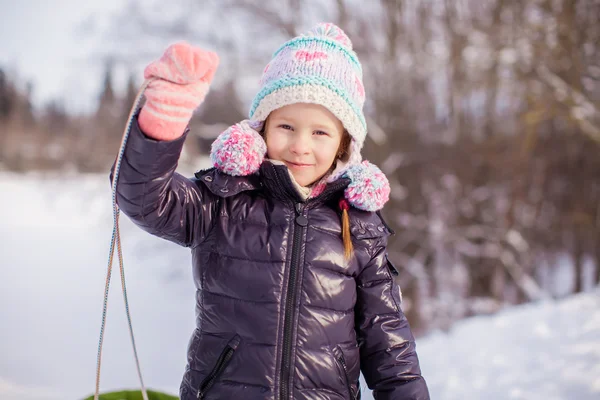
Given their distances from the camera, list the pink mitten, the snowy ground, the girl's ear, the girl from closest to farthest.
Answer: the pink mitten → the girl → the girl's ear → the snowy ground

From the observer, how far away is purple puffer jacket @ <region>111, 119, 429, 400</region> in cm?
130

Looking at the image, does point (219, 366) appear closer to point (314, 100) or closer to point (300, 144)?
point (300, 144)

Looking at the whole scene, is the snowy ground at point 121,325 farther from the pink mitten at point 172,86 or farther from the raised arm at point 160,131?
the pink mitten at point 172,86

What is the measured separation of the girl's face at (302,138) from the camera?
1449 mm

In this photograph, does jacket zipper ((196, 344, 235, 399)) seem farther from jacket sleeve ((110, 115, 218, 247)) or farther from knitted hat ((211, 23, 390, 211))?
knitted hat ((211, 23, 390, 211))

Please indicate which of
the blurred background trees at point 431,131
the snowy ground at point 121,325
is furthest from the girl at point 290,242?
the blurred background trees at point 431,131

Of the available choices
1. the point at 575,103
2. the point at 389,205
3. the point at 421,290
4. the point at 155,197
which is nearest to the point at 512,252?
the point at 421,290

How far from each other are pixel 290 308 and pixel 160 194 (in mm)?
465

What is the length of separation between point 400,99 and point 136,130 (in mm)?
7893

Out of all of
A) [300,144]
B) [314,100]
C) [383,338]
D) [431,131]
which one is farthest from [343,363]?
[431,131]

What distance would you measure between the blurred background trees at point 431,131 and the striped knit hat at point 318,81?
6182mm

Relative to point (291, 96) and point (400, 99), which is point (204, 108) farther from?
point (291, 96)

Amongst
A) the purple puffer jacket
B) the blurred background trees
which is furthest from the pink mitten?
the blurred background trees

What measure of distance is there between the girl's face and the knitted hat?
3 cm
